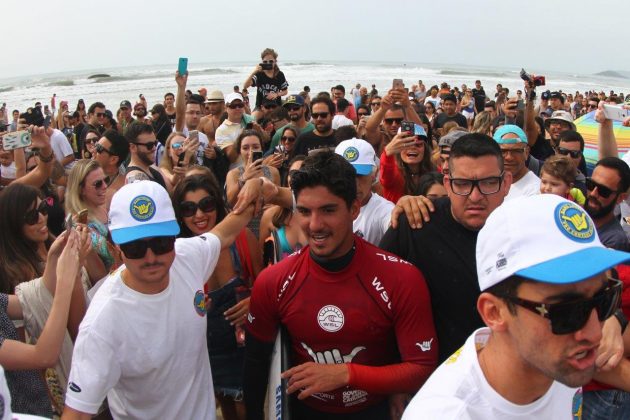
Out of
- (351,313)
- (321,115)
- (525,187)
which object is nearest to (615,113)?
(525,187)

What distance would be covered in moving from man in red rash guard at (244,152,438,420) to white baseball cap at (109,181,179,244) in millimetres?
577

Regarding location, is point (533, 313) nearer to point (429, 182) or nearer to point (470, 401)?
point (470, 401)

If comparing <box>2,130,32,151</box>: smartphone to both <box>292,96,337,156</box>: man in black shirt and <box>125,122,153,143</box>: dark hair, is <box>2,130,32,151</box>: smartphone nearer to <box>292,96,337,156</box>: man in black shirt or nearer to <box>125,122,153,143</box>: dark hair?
<box>125,122,153,143</box>: dark hair

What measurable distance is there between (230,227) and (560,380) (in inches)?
85.2

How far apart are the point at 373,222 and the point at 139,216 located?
1.76 m

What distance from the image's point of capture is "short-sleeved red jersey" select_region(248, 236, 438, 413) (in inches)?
96.9

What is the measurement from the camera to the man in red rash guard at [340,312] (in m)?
2.42

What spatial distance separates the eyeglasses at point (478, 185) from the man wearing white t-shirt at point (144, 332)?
4.97 feet

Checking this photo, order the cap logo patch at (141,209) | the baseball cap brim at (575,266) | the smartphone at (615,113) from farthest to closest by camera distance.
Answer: the smartphone at (615,113)
the cap logo patch at (141,209)
the baseball cap brim at (575,266)

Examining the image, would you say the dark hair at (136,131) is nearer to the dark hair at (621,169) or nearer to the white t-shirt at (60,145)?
the white t-shirt at (60,145)

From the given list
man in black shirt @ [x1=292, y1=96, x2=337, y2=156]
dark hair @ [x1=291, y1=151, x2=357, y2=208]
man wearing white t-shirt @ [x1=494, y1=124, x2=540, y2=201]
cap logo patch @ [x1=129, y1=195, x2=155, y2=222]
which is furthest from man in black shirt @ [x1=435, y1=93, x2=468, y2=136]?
cap logo patch @ [x1=129, y1=195, x2=155, y2=222]

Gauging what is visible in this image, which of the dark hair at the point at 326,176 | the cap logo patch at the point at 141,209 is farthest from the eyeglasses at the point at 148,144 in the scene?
the dark hair at the point at 326,176

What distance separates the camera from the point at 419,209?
2.79 meters

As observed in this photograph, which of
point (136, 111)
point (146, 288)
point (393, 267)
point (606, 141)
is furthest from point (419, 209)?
point (136, 111)
